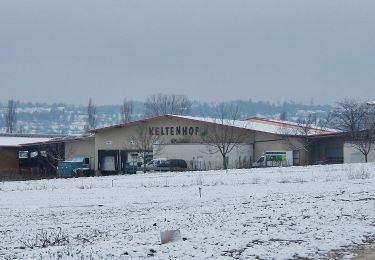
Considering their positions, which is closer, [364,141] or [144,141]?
[364,141]

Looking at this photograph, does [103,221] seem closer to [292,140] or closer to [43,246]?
[43,246]

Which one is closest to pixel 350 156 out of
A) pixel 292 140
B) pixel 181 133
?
pixel 292 140

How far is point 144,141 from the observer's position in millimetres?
65625

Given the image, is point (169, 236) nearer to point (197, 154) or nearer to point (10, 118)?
point (197, 154)

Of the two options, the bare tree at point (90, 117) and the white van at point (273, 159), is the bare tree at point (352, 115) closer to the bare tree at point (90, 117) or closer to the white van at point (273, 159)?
the white van at point (273, 159)

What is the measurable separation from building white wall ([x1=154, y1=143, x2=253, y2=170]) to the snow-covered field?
106 ft

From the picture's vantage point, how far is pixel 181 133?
224 ft

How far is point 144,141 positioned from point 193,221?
50.2 meters

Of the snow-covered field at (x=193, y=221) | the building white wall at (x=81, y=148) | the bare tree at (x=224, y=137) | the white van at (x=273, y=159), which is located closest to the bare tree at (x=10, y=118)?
the building white wall at (x=81, y=148)

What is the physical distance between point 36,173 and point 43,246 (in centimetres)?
5374

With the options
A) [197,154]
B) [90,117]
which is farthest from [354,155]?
[90,117]

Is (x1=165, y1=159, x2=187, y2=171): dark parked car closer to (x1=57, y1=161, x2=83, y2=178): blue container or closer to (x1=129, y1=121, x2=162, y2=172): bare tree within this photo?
(x1=129, y1=121, x2=162, y2=172): bare tree

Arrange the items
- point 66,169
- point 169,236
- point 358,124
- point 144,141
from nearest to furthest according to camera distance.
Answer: point 169,236 < point 66,169 < point 144,141 < point 358,124

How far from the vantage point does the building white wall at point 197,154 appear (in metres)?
62.3
